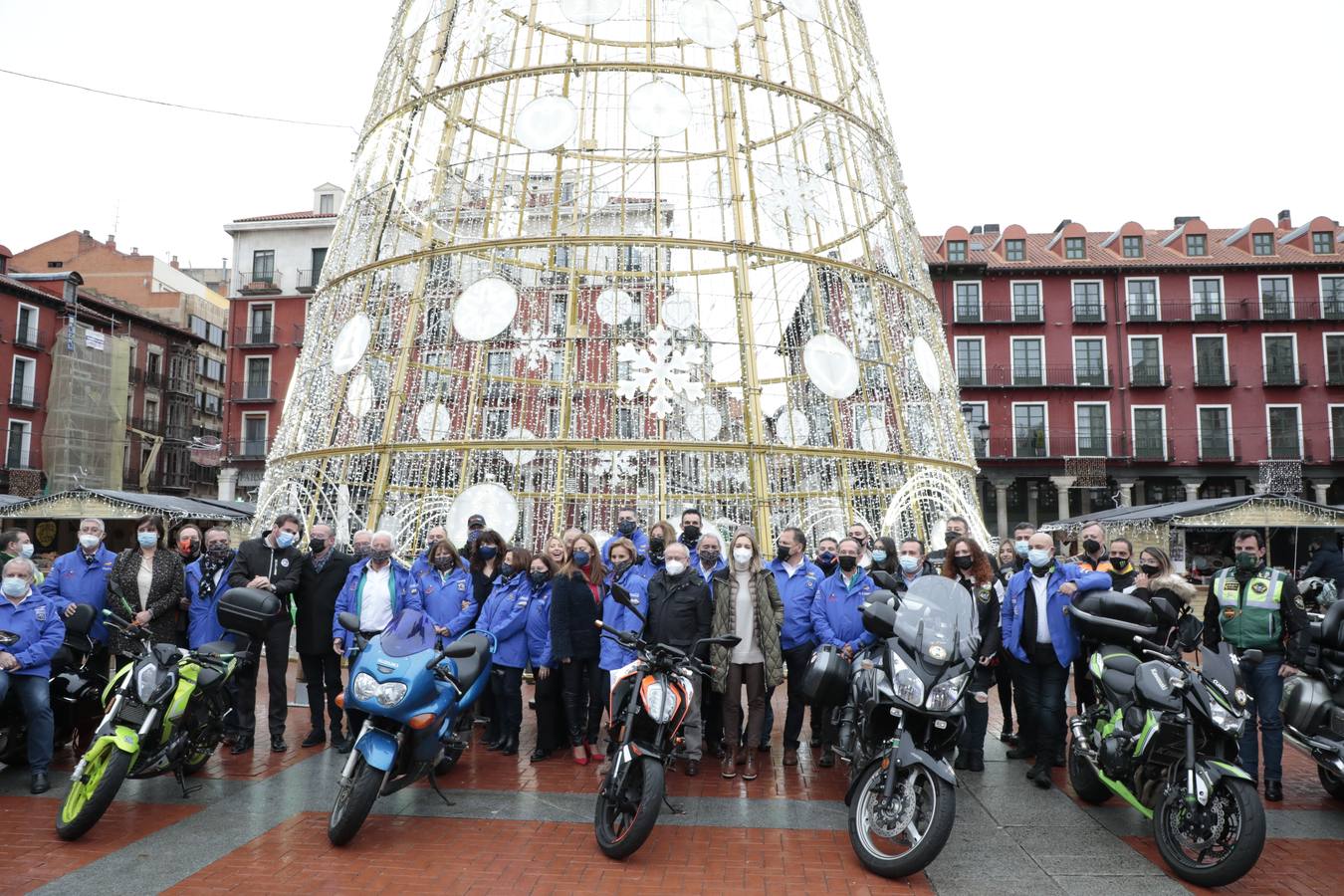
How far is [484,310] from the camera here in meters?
9.81

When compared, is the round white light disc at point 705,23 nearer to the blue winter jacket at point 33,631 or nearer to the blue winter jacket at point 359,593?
the blue winter jacket at point 359,593

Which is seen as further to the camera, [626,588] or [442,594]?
[442,594]

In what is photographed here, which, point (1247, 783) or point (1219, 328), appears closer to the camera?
point (1247, 783)

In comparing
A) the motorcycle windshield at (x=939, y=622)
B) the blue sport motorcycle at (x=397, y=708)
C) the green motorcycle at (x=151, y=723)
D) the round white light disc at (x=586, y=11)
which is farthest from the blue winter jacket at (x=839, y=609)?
the round white light disc at (x=586, y=11)

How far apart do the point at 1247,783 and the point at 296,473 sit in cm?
946

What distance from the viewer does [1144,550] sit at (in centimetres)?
652

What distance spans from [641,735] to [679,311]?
23.6 feet

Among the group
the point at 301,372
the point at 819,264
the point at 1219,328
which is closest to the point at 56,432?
the point at 301,372

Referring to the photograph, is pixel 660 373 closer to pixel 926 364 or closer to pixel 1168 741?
pixel 926 364

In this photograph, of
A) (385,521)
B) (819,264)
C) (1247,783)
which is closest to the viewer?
(1247,783)

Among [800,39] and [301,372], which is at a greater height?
[800,39]

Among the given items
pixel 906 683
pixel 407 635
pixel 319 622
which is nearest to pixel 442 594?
pixel 319 622

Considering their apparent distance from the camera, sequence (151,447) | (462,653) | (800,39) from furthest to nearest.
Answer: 1. (151,447)
2. (800,39)
3. (462,653)

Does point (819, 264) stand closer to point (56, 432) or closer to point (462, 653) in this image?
point (462, 653)
